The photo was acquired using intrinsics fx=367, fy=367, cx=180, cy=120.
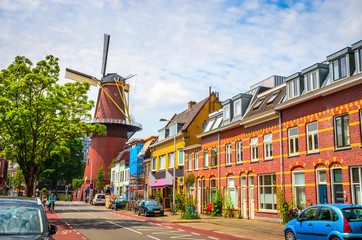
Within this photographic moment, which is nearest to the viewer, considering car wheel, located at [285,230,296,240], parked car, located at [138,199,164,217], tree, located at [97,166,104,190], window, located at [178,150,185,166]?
car wheel, located at [285,230,296,240]

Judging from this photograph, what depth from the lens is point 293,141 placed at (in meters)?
22.5

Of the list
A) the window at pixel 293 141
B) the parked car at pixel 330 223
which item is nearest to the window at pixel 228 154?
the window at pixel 293 141

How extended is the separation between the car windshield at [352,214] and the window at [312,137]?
31.2 feet

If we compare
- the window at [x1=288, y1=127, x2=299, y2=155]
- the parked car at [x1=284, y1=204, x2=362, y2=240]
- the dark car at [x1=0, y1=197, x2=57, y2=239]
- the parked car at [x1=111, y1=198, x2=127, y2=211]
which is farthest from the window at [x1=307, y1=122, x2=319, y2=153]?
the parked car at [x1=111, y1=198, x2=127, y2=211]

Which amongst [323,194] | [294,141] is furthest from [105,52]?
[323,194]

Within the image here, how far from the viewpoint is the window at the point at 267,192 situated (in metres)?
24.0

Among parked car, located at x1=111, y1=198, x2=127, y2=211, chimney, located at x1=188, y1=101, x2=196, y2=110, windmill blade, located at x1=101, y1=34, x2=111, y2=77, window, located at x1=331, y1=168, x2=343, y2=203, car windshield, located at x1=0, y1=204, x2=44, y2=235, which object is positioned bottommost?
parked car, located at x1=111, y1=198, x2=127, y2=211

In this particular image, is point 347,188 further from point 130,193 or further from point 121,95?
point 121,95

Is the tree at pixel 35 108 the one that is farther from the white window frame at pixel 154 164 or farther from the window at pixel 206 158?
the white window frame at pixel 154 164

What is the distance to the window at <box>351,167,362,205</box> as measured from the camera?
17.4m

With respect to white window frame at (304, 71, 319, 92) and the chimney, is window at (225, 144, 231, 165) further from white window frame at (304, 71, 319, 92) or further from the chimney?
the chimney

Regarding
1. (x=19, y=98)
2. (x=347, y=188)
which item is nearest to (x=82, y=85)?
(x=19, y=98)

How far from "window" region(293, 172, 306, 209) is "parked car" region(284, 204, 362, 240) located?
859 centimetres

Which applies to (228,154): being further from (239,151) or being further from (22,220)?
(22,220)
